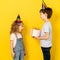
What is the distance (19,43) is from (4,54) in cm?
29

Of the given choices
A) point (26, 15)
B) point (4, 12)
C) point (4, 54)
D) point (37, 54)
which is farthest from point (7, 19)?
point (37, 54)

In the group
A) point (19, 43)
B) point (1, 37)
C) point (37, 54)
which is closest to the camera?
point (19, 43)

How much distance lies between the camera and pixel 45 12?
79.8 inches

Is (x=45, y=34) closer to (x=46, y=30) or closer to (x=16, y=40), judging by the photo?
(x=46, y=30)

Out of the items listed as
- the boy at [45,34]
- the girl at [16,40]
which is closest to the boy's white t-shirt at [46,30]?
the boy at [45,34]

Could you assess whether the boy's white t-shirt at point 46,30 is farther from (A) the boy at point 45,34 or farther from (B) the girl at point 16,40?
(B) the girl at point 16,40

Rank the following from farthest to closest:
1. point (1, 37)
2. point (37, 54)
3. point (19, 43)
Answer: point (37, 54), point (1, 37), point (19, 43)

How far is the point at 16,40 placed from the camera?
200 cm

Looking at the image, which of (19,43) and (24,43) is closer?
(19,43)

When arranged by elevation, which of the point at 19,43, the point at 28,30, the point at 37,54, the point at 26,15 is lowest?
the point at 37,54

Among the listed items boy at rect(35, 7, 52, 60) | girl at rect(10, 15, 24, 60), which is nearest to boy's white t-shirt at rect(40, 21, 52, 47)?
boy at rect(35, 7, 52, 60)

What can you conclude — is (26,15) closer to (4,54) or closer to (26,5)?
(26,5)

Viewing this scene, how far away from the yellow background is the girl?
15 centimetres

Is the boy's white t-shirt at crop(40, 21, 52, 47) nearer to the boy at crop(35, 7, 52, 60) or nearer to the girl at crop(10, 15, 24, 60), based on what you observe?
the boy at crop(35, 7, 52, 60)
